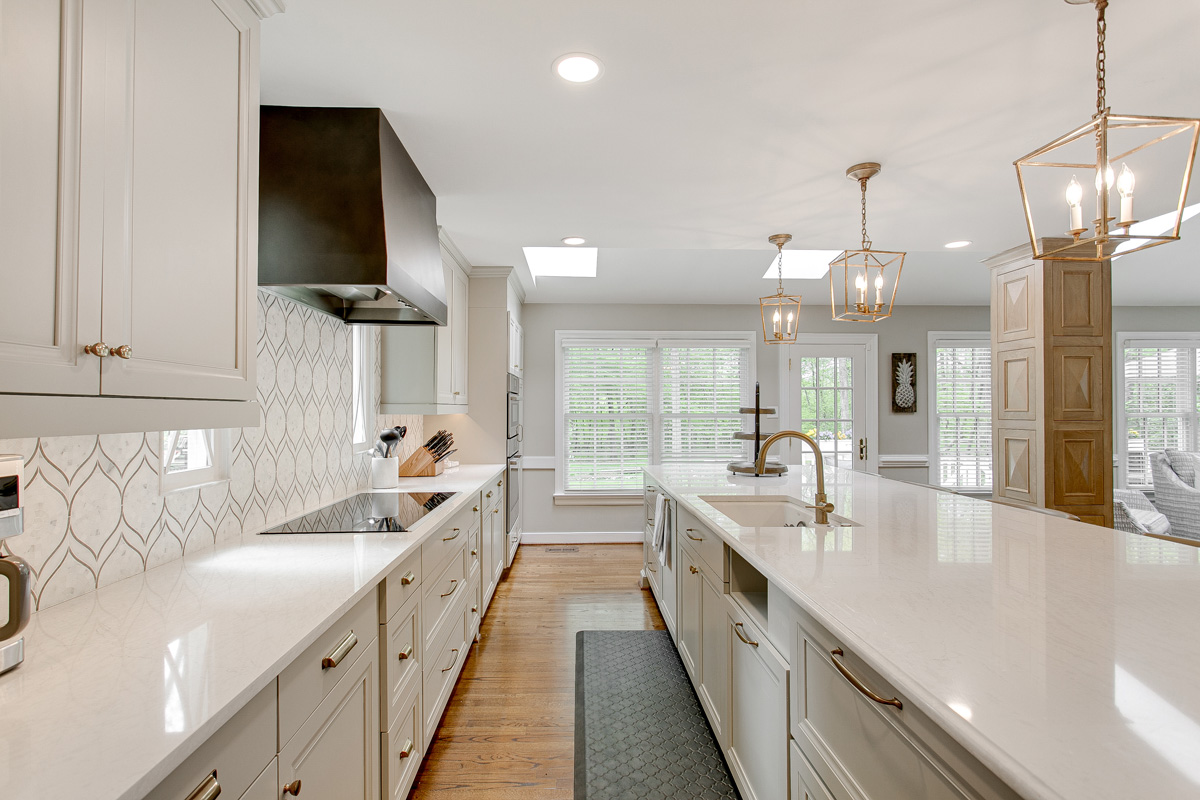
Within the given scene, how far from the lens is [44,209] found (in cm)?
84

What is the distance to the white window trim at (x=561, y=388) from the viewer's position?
18.6 ft

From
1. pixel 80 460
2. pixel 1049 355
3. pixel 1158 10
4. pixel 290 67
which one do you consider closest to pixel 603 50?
pixel 290 67

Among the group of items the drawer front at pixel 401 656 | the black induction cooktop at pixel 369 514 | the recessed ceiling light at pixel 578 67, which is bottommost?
the drawer front at pixel 401 656

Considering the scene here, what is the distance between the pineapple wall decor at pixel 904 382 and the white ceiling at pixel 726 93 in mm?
2875

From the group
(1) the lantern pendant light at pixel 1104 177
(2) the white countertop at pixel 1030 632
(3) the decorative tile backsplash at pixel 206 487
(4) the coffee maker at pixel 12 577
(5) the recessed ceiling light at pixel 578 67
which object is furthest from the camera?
(5) the recessed ceiling light at pixel 578 67

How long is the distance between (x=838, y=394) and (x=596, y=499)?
267cm

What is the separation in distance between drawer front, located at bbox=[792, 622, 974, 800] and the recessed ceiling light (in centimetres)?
165

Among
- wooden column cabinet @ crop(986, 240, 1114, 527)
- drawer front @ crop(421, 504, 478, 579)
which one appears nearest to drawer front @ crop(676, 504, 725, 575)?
drawer front @ crop(421, 504, 478, 579)

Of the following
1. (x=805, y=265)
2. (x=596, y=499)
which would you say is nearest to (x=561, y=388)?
(x=596, y=499)

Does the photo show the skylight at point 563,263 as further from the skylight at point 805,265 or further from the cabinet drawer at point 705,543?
the cabinet drawer at point 705,543

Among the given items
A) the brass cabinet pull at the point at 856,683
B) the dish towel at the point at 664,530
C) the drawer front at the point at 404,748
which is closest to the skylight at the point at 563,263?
the dish towel at the point at 664,530

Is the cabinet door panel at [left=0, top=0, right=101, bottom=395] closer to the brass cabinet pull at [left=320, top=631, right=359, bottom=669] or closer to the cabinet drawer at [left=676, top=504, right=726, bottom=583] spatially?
the brass cabinet pull at [left=320, top=631, right=359, bottom=669]

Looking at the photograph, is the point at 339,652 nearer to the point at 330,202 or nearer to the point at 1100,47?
the point at 330,202

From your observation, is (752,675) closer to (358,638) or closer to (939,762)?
(939,762)
